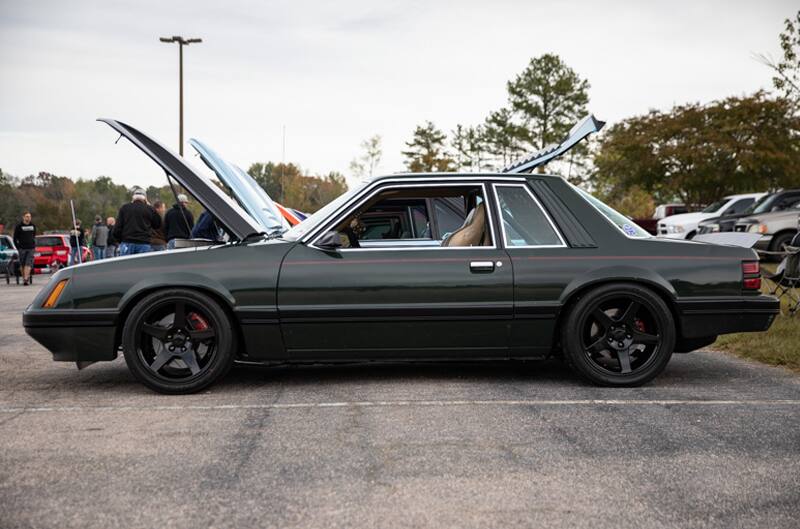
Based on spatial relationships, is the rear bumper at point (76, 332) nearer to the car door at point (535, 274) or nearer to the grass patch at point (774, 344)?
Result: the car door at point (535, 274)

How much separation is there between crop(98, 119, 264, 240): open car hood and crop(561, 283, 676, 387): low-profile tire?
2.22 m

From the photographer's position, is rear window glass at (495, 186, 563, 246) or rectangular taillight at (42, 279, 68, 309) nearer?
rectangular taillight at (42, 279, 68, 309)

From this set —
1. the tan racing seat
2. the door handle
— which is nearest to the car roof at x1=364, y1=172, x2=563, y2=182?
the tan racing seat

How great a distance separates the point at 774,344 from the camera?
262 inches

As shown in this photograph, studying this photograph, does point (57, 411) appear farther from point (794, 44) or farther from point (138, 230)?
point (794, 44)

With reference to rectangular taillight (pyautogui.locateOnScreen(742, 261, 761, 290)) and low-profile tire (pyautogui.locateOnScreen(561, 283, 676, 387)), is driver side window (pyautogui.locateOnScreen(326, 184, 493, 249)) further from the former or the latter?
rectangular taillight (pyautogui.locateOnScreen(742, 261, 761, 290))

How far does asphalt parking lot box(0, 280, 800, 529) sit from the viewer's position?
2.87 metres

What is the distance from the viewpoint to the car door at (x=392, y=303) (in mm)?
4977

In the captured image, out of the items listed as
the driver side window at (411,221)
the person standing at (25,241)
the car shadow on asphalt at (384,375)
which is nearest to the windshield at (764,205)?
the driver side window at (411,221)

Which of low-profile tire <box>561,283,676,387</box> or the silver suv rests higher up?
the silver suv

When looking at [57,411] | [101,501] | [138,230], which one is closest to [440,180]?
[57,411]

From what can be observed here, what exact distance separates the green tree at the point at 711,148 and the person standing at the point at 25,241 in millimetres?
26663

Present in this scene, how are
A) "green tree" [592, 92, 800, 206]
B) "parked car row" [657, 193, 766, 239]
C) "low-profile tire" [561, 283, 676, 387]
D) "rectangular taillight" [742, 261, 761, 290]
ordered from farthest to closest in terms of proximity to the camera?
1. "green tree" [592, 92, 800, 206]
2. "parked car row" [657, 193, 766, 239]
3. "rectangular taillight" [742, 261, 761, 290]
4. "low-profile tire" [561, 283, 676, 387]

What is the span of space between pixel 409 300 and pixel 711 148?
32.9 meters
